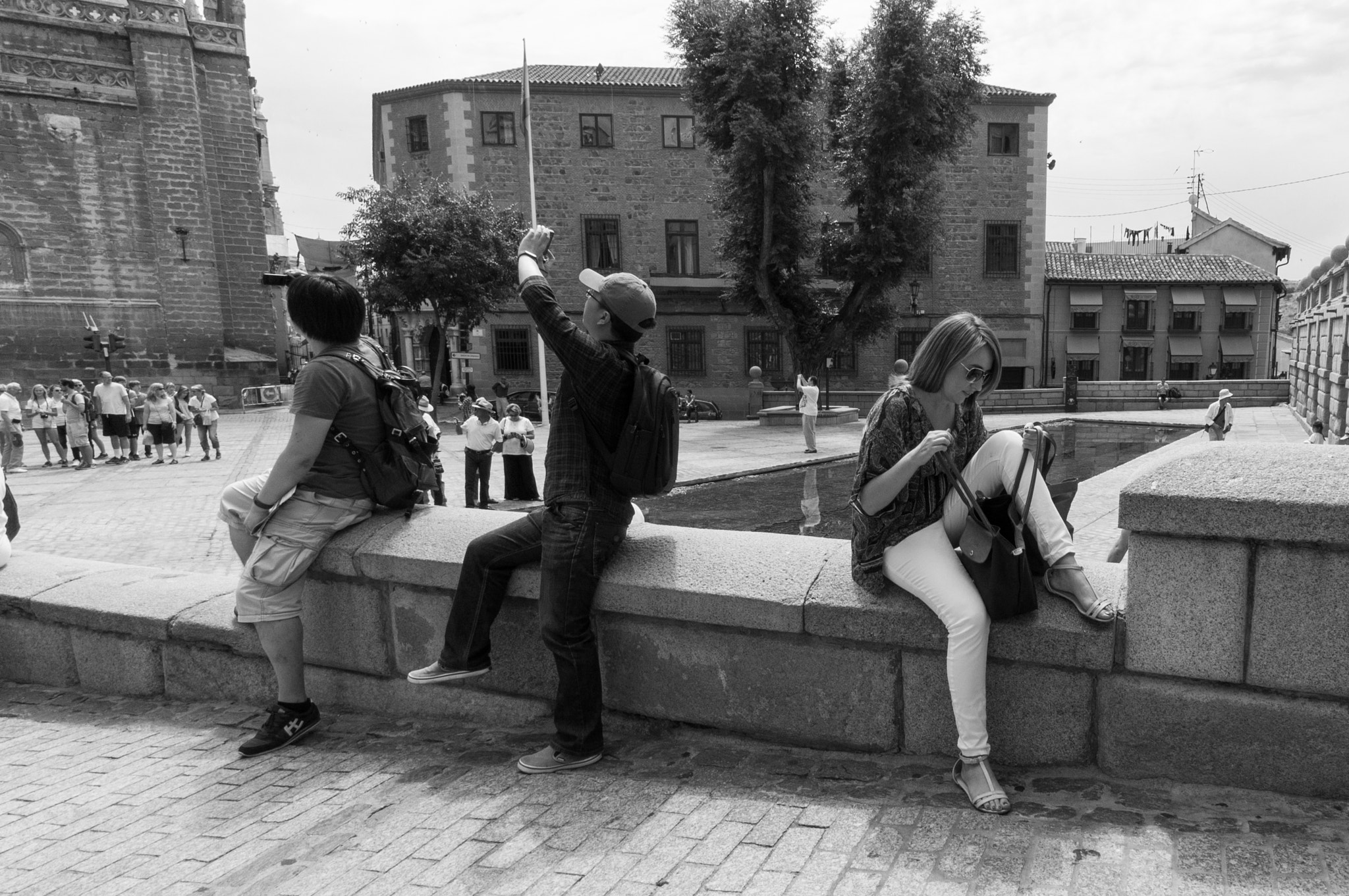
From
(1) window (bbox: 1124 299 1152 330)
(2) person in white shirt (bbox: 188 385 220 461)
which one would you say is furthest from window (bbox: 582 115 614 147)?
(1) window (bbox: 1124 299 1152 330)

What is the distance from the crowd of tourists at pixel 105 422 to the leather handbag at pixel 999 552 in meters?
16.6

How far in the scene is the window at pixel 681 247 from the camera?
109ft

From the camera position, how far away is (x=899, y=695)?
105 inches

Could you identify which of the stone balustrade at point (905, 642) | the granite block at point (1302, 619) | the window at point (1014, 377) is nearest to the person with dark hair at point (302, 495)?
the stone balustrade at point (905, 642)

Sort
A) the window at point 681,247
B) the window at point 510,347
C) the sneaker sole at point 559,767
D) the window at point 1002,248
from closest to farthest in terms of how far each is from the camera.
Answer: the sneaker sole at point 559,767, the window at point 510,347, the window at point 681,247, the window at point 1002,248

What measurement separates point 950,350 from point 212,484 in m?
13.8

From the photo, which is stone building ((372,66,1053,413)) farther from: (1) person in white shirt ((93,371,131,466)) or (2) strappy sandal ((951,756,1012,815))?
(2) strappy sandal ((951,756,1012,815))

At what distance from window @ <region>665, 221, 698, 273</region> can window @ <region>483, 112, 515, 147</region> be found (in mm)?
6745

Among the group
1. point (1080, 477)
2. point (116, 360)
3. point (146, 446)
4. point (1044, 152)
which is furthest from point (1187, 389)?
point (116, 360)

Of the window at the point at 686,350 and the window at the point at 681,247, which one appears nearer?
the window at the point at 681,247

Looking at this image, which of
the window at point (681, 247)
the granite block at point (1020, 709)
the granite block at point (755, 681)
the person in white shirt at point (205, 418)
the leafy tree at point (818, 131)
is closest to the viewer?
the granite block at point (1020, 709)

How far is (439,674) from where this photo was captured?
9.87ft

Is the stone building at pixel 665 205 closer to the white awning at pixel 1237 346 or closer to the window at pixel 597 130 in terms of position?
the window at pixel 597 130

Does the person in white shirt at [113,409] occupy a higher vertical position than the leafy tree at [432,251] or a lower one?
lower
